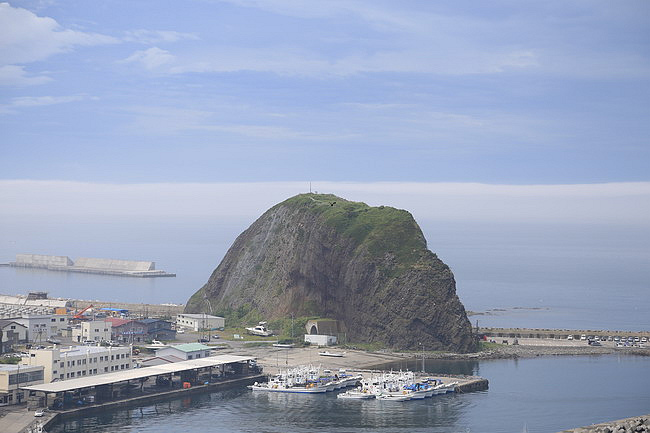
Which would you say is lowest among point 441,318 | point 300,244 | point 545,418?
point 545,418

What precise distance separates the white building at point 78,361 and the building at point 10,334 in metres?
13.1

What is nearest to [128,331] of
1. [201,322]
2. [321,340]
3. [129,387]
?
[201,322]

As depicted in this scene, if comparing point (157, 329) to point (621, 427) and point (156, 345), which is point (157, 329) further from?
point (621, 427)

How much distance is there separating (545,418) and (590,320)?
64.3 meters

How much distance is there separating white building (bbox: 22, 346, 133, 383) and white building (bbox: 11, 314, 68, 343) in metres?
20.1

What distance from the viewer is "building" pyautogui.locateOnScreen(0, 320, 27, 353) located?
75375 mm

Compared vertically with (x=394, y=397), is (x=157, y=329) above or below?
above

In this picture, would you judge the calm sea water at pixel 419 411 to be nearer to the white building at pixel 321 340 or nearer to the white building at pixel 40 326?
the white building at pixel 321 340

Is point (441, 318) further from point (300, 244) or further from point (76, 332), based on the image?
point (76, 332)

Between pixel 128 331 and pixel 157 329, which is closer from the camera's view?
pixel 128 331

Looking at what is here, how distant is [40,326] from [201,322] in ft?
57.9

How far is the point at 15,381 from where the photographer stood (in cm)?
5747

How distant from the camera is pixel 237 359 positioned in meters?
71.4

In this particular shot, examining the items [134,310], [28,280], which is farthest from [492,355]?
[28,280]
